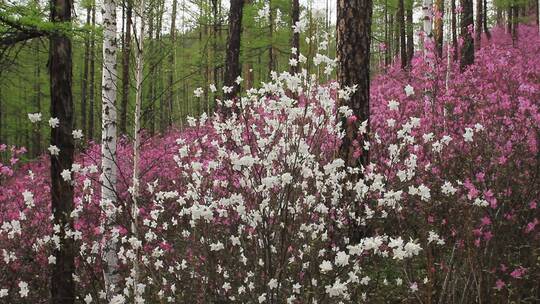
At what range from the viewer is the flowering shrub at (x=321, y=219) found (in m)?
3.33

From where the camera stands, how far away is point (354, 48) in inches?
209

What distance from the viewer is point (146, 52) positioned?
534 cm

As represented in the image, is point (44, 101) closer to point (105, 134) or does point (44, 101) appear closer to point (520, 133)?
point (105, 134)

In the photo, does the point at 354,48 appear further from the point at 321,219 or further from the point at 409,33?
the point at 409,33

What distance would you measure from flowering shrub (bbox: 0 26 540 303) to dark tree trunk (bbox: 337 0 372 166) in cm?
21

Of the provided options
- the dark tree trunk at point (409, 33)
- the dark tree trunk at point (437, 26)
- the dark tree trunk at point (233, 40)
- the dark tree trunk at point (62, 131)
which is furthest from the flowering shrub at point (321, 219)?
the dark tree trunk at point (409, 33)

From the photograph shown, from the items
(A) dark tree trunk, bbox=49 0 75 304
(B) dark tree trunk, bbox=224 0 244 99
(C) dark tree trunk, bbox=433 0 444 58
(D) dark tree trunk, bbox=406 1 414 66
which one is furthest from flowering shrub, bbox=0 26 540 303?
(D) dark tree trunk, bbox=406 1 414 66

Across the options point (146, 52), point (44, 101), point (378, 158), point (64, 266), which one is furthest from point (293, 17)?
point (44, 101)

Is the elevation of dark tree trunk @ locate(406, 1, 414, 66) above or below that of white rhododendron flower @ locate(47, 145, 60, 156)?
above

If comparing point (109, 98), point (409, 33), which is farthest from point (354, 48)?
point (409, 33)

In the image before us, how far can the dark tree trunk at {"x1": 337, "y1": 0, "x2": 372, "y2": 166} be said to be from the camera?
5.27 m

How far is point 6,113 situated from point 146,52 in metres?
24.2

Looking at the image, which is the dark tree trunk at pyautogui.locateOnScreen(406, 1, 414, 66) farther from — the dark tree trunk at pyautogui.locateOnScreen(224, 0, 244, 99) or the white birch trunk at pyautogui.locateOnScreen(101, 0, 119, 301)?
the white birch trunk at pyautogui.locateOnScreen(101, 0, 119, 301)

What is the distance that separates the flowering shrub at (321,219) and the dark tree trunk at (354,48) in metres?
0.21
